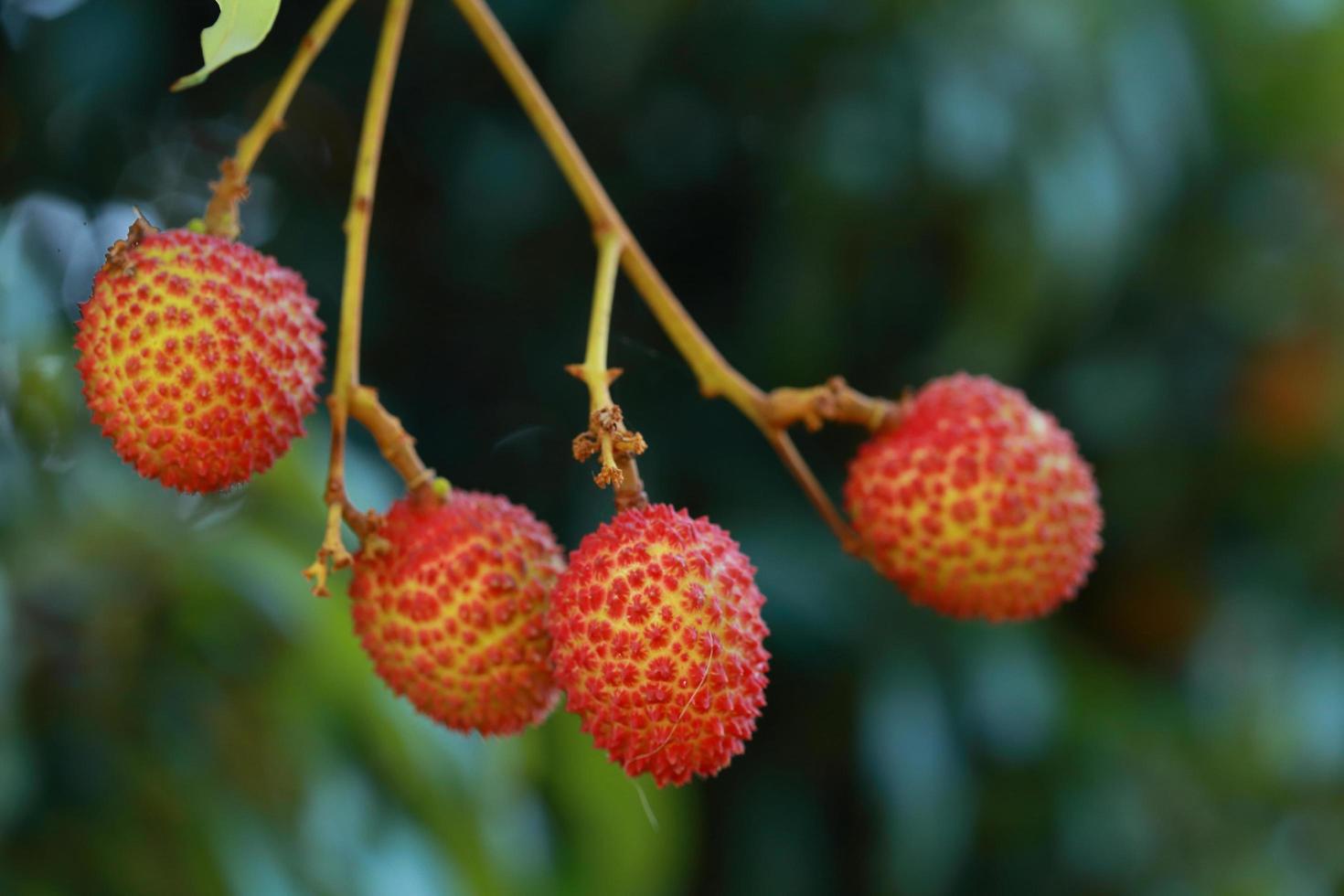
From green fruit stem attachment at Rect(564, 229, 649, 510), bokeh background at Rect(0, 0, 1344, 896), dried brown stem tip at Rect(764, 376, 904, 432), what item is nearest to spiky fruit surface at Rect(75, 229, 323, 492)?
green fruit stem attachment at Rect(564, 229, 649, 510)

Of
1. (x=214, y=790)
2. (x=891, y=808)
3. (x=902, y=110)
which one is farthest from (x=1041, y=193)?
(x=214, y=790)

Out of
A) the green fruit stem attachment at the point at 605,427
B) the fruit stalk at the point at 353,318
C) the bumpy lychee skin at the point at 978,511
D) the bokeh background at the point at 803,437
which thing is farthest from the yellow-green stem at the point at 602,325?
the bokeh background at the point at 803,437

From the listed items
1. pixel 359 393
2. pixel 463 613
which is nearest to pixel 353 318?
pixel 359 393

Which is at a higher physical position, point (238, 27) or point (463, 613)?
point (238, 27)

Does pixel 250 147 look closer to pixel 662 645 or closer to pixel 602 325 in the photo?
pixel 602 325

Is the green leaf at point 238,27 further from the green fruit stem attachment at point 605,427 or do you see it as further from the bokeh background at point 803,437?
the bokeh background at point 803,437
